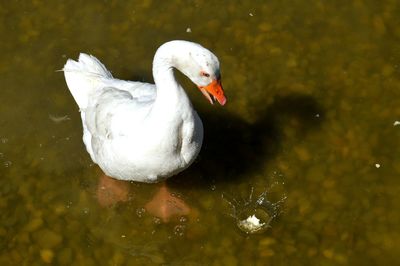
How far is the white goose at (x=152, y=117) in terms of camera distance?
9.90 ft

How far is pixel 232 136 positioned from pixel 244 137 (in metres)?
0.09

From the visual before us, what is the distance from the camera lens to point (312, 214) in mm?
3857

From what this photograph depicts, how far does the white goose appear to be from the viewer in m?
3.02

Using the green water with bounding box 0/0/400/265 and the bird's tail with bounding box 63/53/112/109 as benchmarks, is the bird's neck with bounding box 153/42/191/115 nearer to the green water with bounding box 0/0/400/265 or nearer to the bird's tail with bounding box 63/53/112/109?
the bird's tail with bounding box 63/53/112/109

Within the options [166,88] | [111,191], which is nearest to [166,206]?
[111,191]

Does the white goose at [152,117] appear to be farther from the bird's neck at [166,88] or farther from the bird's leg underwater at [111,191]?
the bird's leg underwater at [111,191]

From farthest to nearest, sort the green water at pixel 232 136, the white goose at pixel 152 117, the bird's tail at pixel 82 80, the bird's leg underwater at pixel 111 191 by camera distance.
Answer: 1. the bird's leg underwater at pixel 111 191
2. the bird's tail at pixel 82 80
3. the green water at pixel 232 136
4. the white goose at pixel 152 117

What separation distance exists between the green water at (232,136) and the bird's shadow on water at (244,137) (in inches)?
A: 0.4

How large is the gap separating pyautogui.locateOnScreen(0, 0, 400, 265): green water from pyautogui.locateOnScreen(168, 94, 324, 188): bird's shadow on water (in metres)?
0.01

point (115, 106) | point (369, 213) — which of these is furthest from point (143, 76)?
point (369, 213)

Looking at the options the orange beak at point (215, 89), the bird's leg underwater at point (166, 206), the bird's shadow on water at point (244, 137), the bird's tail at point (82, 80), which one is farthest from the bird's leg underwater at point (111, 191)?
the orange beak at point (215, 89)

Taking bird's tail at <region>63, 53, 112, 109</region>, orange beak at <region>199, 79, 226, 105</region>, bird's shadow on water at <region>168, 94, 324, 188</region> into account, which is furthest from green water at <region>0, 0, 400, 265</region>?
orange beak at <region>199, 79, 226, 105</region>

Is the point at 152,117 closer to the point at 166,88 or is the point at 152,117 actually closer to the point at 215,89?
the point at 166,88

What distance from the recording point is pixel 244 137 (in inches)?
167
